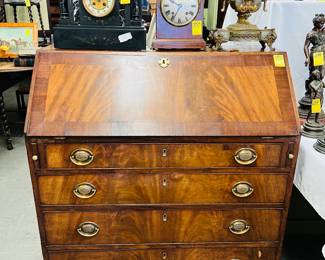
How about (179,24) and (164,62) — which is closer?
(164,62)

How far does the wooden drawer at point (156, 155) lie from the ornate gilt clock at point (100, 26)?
0.50m

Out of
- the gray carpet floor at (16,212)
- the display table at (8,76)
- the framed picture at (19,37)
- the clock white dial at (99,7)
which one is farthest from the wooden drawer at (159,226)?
the framed picture at (19,37)

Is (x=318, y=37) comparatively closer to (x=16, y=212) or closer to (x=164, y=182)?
(x=164, y=182)

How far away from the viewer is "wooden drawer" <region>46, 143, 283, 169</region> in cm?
142

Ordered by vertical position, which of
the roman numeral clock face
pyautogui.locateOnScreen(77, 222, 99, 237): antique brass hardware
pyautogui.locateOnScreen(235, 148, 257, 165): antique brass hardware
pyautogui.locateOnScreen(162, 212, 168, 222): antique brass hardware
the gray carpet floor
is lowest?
the gray carpet floor

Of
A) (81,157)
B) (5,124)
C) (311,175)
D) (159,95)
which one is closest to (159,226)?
(81,157)

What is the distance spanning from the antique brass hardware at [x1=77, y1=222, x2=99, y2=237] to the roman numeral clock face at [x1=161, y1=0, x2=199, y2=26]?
3.37 ft

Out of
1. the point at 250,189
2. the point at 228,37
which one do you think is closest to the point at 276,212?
the point at 250,189

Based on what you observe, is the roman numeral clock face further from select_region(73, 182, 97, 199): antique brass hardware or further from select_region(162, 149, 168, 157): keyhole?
select_region(73, 182, 97, 199): antique brass hardware

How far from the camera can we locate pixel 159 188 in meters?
1.51

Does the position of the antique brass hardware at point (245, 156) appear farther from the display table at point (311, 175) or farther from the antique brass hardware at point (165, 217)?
the antique brass hardware at point (165, 217)

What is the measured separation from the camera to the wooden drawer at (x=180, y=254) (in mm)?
1627

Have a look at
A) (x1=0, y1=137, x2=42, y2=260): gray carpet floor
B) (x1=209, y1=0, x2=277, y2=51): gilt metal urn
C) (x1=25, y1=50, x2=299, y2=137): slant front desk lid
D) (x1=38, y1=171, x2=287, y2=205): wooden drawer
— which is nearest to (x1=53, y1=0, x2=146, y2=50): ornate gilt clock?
(x1=25, y1=50, x2=299, y2=137): slant front desk lid

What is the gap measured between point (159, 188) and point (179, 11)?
0.84 meters
